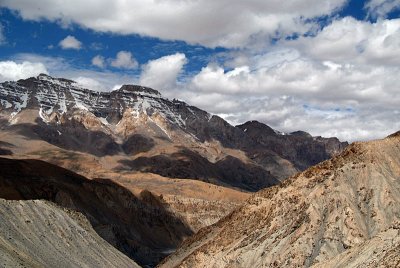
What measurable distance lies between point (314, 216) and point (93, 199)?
105 metres

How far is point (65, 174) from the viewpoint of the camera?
181625mm

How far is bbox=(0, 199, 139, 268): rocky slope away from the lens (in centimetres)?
6838

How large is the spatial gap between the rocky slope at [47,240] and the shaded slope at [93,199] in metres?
50.9

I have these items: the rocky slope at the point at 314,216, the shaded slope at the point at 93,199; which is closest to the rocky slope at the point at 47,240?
the rocky slope at the point at 314,216

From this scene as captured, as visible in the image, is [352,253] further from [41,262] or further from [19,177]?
[19,177]

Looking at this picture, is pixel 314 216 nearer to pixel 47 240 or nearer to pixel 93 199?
pixel 47 240

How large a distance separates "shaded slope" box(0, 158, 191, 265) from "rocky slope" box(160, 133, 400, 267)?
52286 mm

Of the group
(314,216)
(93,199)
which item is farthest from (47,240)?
(93,199)

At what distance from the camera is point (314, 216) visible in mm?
86875

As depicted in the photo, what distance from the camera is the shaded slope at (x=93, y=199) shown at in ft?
488

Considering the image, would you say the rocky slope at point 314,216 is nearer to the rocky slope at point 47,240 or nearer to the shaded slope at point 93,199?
the rocky slope at point 47,240

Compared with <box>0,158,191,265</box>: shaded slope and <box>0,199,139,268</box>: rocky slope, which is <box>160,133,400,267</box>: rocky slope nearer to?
<box>0,199,139,268</box>: rocky slope

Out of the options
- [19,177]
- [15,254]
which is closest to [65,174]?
[19,177]

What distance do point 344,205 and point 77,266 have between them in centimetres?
4080
